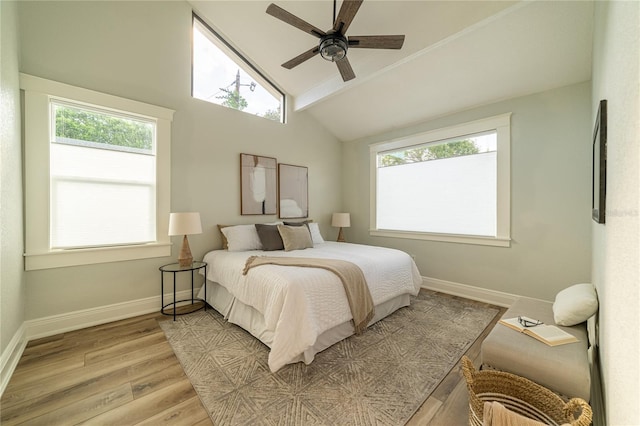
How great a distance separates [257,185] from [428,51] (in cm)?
283

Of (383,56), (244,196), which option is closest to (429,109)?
(383,56)

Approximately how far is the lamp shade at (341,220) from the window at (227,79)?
206cm

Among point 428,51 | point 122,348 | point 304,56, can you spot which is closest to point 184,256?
point 122,348

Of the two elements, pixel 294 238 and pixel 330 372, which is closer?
pixel 330 372

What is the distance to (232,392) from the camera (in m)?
1.66

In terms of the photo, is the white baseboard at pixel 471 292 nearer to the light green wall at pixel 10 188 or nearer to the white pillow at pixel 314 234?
the white pillow at pixel 314 234

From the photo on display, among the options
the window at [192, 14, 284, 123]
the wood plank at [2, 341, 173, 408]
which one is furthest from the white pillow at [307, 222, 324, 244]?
the wood plank at [2, 341, 173, 408]

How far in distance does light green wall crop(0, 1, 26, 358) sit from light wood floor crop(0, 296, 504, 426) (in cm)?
33

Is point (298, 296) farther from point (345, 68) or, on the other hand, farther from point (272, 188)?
point (272, 188)

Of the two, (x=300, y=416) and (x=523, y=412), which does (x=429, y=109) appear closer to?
(x=523, y=412)

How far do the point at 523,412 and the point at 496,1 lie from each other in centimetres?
308

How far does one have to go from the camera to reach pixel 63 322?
245 centimetres

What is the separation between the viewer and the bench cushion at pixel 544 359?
1282mm

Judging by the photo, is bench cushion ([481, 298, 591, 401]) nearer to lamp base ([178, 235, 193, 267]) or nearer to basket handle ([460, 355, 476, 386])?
basket handle ([460, 355, 476, 386])
